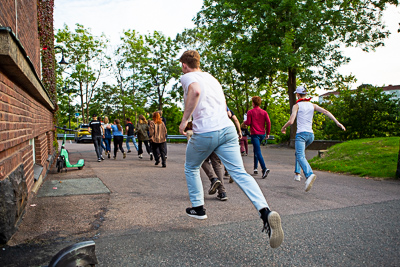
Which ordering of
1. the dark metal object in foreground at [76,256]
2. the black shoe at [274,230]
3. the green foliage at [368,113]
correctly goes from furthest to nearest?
the green foliage at [368,113], the black shoe at [274,230], the dark metal object in foreground at [76,256]

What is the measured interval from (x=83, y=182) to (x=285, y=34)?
1580 centimetres

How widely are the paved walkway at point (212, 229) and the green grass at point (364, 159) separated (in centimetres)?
277

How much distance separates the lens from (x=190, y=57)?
3.88 meters

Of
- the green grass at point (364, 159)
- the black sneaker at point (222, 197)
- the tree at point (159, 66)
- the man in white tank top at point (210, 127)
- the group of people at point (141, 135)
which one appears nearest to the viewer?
the man in white tank top at point (210, 127)

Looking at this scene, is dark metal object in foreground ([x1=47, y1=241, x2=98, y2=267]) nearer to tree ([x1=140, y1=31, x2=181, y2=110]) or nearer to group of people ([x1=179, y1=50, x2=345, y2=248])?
group of people ([x1=179, y1=50, x2=345, y2=248])

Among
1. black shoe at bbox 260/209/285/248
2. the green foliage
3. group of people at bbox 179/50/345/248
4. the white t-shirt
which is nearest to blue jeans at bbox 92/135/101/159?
group of people at bbox 179/50/345/248

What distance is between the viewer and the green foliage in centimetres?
1894

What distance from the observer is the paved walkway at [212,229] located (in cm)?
303

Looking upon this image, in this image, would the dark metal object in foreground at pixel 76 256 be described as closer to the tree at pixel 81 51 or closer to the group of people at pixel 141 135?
the group of people at pixel 141 135

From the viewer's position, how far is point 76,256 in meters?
2.17

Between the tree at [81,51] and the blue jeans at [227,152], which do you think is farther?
the tree at [81,51]

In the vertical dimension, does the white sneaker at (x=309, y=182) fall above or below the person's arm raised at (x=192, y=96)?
below

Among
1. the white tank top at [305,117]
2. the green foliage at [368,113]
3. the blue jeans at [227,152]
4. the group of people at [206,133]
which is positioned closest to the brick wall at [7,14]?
the group of people at [206,133]

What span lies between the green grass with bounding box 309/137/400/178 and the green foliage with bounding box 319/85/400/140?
Result: 7199mm
